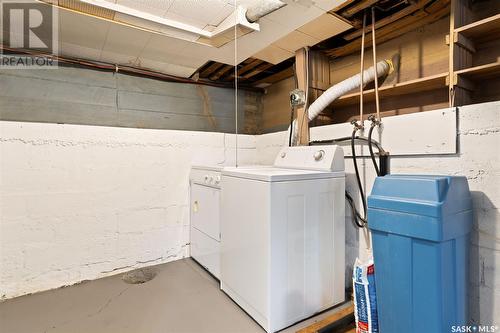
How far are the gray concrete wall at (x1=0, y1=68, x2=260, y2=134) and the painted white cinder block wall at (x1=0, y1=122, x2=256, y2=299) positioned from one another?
15.2 inches

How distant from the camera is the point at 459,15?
5.10ft

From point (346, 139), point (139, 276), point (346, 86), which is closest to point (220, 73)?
point (346, 86)

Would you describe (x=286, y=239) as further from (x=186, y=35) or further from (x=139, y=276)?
(x=186, y=35)

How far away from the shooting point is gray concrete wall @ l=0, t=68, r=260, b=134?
7.06ft

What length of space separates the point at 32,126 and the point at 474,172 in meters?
2.83

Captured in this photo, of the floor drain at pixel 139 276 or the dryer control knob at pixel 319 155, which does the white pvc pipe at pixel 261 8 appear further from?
the floor drain at pixel 139 276

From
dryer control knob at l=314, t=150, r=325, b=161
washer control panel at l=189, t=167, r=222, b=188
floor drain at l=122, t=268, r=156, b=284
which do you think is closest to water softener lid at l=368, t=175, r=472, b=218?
dryer control knob at l=314, t=150, r=325, b=161

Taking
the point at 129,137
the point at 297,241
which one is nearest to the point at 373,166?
the point at 297,241

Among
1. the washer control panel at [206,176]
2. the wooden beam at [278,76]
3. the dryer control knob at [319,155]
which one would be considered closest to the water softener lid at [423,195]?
the dryer control knob at [319,155]

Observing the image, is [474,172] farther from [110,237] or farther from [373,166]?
[110,237]

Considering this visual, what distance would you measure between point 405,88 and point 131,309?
2.43 m

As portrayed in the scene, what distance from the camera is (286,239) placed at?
1404mm

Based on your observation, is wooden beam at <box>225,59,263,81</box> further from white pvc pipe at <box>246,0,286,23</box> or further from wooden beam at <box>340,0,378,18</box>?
wooden beam at <box>340,0,378,18</box>

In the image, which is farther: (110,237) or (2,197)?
(110,237)
